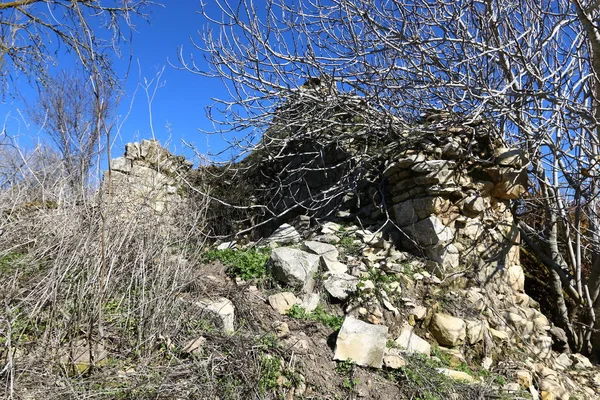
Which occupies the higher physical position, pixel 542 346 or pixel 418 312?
pixel 418 312

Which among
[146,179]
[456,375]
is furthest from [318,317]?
[146,179]

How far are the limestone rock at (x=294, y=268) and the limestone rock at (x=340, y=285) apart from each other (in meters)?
0.15

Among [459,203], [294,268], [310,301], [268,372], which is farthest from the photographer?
[459,203]

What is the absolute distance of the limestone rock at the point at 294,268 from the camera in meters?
3.62

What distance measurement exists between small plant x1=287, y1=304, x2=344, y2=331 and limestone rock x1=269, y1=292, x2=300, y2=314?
47 millimetres

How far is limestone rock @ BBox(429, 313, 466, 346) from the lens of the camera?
358 centimetres

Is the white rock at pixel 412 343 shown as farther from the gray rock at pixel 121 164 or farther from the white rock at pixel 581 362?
the gray rock at pixel 121 164

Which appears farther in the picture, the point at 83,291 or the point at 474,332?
the point at 474,332

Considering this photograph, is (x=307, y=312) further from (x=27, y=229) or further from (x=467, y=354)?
(x=27, y=229)

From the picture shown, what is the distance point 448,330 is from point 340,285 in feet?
3.23

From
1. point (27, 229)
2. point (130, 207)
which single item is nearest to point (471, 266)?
point (130, 207)

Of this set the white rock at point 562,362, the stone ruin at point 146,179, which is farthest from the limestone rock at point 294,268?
the white rock at point 562,362

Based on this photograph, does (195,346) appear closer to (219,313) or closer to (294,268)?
(219,313)

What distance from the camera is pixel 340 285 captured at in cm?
372
